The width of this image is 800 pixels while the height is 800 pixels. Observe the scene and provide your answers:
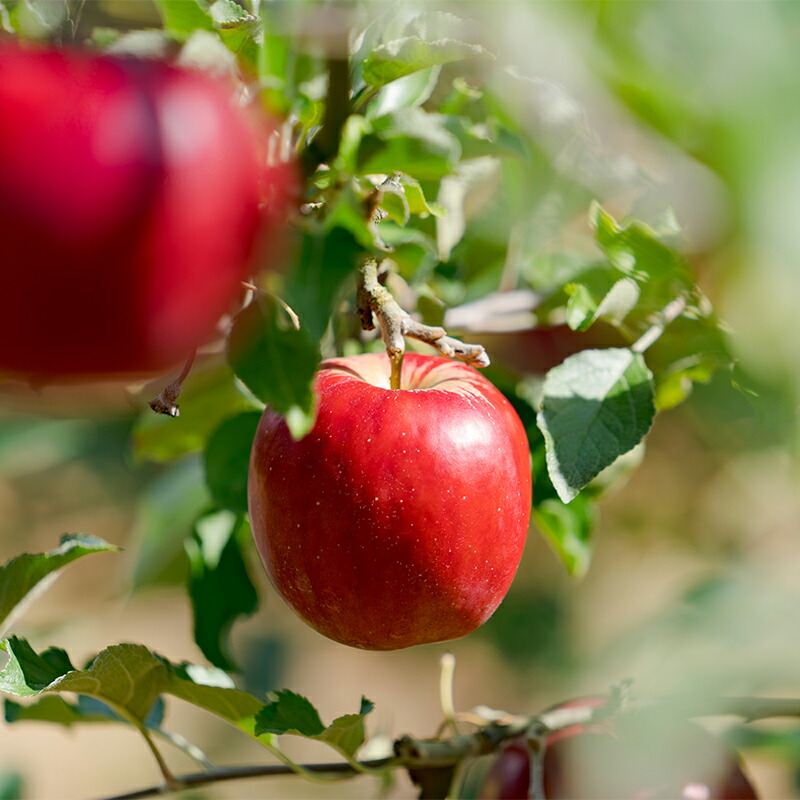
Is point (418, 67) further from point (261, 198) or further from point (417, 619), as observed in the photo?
point (417, 619)

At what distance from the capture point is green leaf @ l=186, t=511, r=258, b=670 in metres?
0.61

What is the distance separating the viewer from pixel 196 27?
14.8 inches

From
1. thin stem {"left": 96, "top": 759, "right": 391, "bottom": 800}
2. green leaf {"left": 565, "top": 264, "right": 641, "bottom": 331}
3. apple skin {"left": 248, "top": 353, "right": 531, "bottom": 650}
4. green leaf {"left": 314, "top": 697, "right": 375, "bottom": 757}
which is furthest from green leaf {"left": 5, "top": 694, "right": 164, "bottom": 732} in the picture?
green leaf {"left": 565, "top": 264, "right": 641, "bottom": 331}

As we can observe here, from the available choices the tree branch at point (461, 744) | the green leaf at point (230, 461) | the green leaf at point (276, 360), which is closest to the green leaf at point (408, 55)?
the green leaf at point (276, 360)

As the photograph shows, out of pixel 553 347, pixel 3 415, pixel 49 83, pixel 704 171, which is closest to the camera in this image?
pixel 704 171

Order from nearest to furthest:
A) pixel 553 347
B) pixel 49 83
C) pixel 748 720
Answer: pixel 49 83, pixel 748 720, pixel 553 347

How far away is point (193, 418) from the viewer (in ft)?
2.36

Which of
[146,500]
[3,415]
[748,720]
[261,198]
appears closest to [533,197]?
Answer: [261,198]

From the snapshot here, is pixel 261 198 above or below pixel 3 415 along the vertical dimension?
above

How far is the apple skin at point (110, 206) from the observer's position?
26 centimetres

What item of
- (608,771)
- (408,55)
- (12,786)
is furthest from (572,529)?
(12,786)

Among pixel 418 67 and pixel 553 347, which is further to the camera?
pixel 553 347

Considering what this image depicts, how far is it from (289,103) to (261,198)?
0.15ft

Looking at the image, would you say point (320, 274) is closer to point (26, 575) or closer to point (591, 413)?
point (591, 413)
